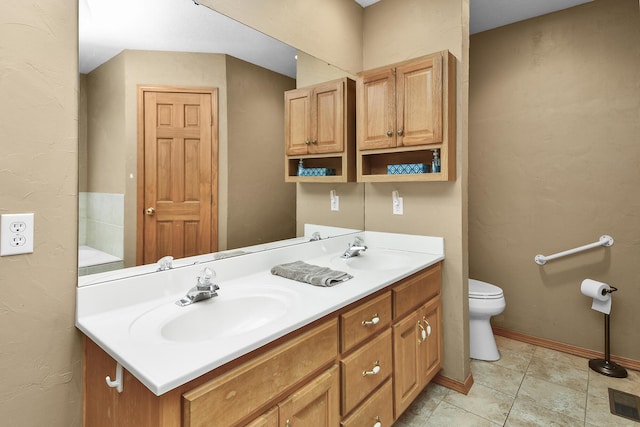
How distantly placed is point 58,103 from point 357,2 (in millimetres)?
2056

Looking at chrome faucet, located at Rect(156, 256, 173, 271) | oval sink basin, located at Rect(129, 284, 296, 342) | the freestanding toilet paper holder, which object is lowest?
the freestanding toilet paper holder

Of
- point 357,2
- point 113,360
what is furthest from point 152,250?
point 357,2

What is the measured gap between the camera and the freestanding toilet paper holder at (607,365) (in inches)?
87.1

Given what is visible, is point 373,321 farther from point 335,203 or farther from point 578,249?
point 578,249

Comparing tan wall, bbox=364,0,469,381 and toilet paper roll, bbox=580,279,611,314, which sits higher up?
tan wall, bbox=364,0,469,381

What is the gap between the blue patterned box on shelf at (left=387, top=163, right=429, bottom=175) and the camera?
2.01 meters

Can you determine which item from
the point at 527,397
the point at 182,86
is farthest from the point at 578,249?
the point at 182,86

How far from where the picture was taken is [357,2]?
7.72 ft

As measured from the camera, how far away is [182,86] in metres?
1.34

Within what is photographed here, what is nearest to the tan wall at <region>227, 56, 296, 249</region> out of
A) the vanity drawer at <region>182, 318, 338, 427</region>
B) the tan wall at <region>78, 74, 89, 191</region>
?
the tan wall at <region>78, 74, 89, 191</region>

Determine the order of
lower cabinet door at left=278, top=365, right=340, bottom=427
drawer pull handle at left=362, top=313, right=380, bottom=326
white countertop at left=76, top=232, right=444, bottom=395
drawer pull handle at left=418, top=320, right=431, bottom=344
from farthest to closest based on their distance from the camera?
drawer pull handle at left=418, top=320, right=431, bottom=344, drawer pull handle at left=362, top=313, right=380, bottom=326, lower cabinet door at left=278, top=365, right=340, bottom=427, white countertop at left=76, top=232, right=444, bottom=395

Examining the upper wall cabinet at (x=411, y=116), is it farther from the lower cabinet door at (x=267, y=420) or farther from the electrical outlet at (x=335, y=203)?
the lower cabinet door at (x=267, y=420)

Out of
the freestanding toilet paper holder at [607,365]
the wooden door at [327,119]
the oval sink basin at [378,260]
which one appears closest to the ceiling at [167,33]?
the wooden door at [327,119]

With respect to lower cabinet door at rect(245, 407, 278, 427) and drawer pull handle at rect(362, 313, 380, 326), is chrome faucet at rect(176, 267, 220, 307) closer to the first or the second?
lower cabinet door at rect(245, 407, 278, 427)
